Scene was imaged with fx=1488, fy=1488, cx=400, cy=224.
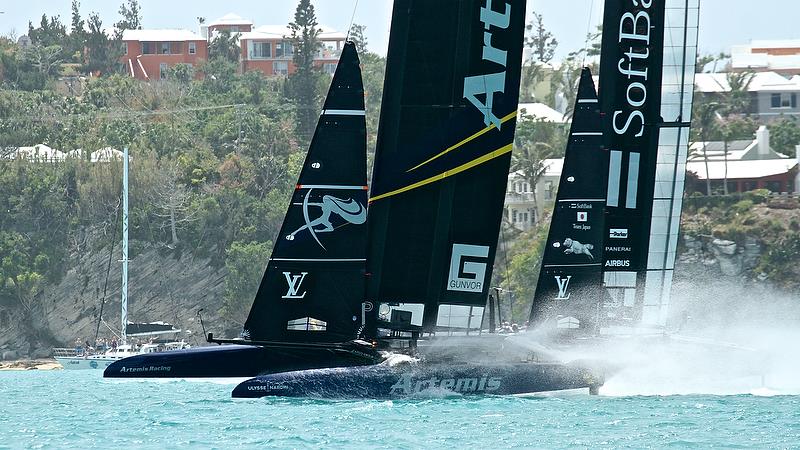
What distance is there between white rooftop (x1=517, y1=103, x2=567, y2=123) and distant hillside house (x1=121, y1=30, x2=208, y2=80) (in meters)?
25.7

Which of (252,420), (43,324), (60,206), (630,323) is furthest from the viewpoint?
(60,206)

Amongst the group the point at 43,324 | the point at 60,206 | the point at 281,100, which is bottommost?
the point at 43,324

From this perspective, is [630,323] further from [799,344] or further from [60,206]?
[60,206]

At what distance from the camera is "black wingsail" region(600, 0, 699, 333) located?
91.8 feet

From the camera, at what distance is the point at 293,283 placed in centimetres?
2486

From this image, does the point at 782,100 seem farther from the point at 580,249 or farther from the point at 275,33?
the point at 580,249

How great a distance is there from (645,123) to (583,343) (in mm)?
4337

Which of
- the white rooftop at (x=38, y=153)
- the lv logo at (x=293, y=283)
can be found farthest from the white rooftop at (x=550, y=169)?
the lv logo at (x=293, y=283)

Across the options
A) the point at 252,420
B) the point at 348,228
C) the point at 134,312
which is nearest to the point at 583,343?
the point at 348,228

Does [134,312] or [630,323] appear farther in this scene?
[134,312]

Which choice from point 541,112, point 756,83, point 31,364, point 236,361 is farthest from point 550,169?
point 236,361

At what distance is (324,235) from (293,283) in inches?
37.6

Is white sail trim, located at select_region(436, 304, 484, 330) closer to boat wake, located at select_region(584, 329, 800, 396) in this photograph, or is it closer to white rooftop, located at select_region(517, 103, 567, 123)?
boat wake, located at select_region(584, 329, 800, 396)

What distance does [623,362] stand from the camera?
28.1m
